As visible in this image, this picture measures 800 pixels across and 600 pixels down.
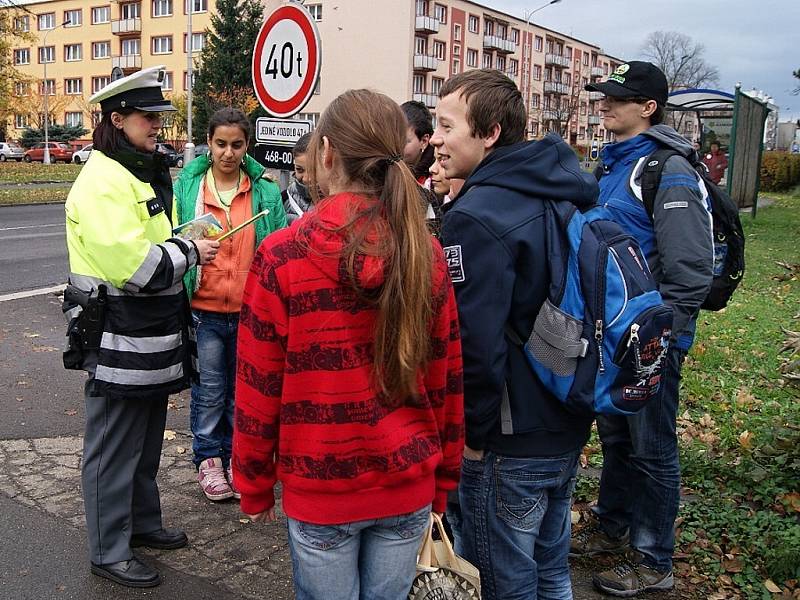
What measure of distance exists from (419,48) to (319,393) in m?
69.1

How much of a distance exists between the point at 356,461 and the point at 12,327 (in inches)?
266

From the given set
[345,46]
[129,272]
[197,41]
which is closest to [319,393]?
[129,272]

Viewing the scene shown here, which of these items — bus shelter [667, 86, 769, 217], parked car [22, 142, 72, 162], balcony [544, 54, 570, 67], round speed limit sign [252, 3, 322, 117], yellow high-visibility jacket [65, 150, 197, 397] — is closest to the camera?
yellow high-visibility jacket [65, 150, 197, 397]

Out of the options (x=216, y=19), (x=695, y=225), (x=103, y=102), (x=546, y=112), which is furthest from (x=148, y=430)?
(x=546, y=112)

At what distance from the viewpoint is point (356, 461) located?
6.62ft

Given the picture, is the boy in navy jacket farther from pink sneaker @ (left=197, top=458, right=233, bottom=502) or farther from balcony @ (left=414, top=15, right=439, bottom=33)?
balcony @ (left=414, top=15, right=439, bottom=33)

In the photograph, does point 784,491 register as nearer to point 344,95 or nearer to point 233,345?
point 233,345

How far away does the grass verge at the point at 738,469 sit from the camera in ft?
12.0

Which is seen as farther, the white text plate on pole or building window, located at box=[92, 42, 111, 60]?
building window, located at box=[92, 42, 111, 60]

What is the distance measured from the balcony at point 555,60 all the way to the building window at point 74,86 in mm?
47509

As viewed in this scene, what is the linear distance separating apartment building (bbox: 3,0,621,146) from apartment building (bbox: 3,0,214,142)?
9cm

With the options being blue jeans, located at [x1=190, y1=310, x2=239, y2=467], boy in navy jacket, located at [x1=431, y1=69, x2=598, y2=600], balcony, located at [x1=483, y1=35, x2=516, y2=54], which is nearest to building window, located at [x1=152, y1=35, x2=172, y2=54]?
balcony, located at [x1=483, y1=35, x2=516, y2=54]

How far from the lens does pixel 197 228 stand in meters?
3.43

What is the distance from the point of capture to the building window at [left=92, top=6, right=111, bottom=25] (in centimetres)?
7194
